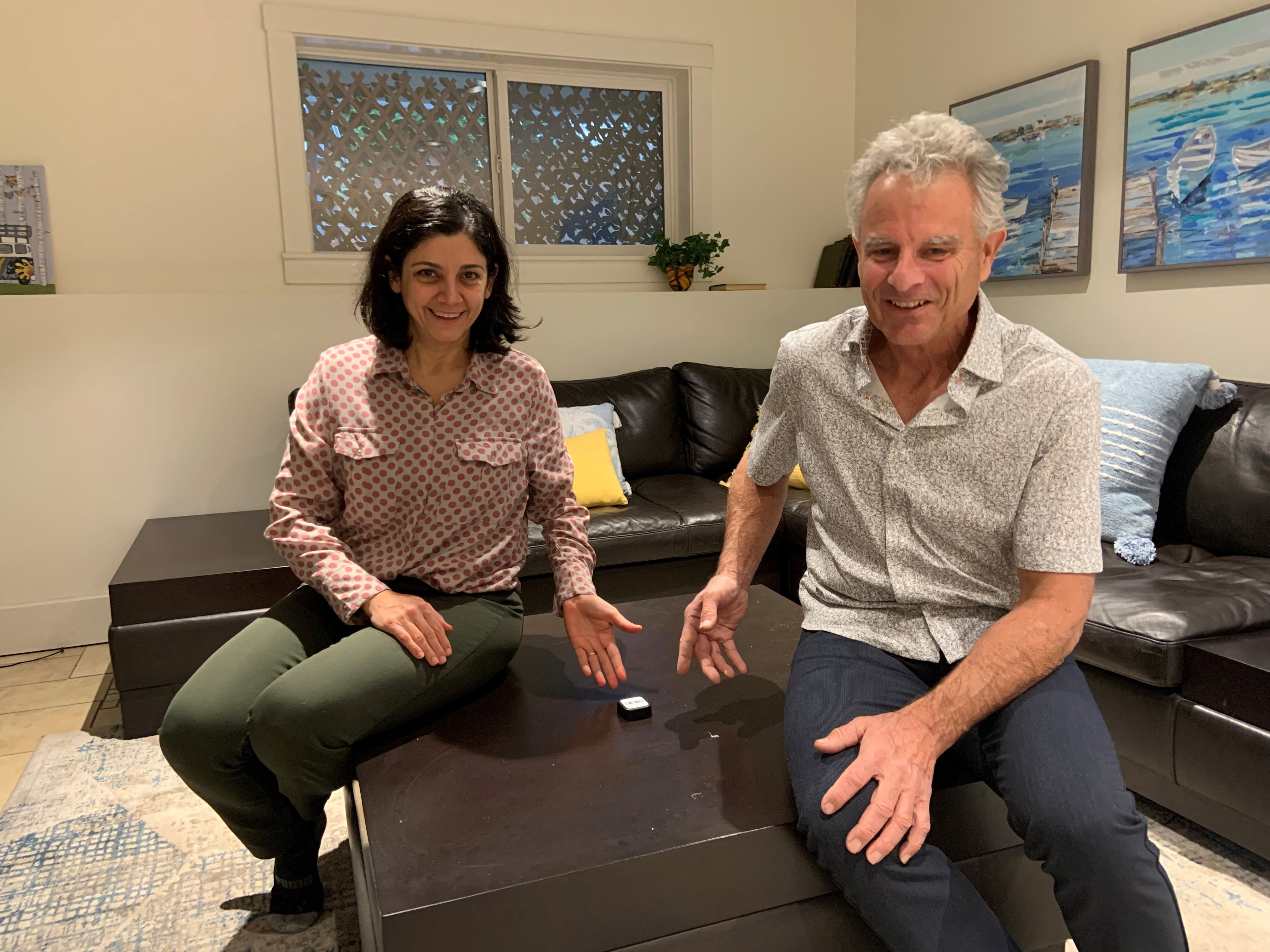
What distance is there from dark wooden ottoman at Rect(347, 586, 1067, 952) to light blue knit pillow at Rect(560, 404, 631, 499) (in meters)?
1.75

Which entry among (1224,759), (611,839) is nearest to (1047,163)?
(1224,759)

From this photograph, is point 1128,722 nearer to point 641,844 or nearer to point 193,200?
point 641,844

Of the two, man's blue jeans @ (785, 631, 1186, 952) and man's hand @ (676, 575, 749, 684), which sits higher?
man's hand @ (676, 575, 749, 684)

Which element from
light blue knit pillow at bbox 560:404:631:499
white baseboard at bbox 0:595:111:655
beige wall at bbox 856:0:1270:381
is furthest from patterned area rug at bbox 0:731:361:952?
beige wall at bbox 856:0:1270:381

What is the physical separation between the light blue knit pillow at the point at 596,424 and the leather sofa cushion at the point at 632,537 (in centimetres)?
24

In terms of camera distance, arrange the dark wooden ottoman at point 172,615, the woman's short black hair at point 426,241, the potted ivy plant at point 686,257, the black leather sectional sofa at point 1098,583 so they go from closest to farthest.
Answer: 1. the woman's short black hair at point 426,241
2. the black leather sectional sofa at point 1098,583
3. the dark wooden ottoman at point 172,615
4. the potted ivy plant at point 686,257

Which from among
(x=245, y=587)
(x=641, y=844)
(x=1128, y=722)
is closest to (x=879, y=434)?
(x=641, y=844)

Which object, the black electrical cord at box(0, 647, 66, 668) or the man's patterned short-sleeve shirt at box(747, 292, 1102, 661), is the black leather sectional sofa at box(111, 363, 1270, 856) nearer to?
the black electrical cord at box(0, 647, 66, 668)

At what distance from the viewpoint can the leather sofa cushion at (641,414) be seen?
3426mm

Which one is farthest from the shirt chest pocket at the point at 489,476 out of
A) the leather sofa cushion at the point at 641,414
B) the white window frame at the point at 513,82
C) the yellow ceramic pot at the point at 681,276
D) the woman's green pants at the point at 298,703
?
the yellow ceramic pot at the point at 681,276

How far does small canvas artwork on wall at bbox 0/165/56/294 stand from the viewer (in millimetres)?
3117

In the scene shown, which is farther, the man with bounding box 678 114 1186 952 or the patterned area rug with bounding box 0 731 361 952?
the patterned area rug with bounding box 0 731 361 952

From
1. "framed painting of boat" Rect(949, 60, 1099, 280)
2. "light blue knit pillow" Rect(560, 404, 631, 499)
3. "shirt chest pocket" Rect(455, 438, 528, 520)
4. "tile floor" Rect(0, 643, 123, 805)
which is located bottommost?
"tile floor" Rect(0, 643, 123, 805)

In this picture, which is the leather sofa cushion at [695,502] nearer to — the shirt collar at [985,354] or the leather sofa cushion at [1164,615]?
the leather sofa cushion at [1164,615]
